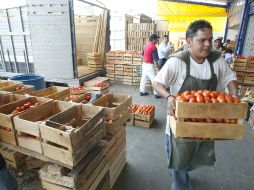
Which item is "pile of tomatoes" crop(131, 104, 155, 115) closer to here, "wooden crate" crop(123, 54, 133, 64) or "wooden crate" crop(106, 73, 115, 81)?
"wooden crate" crop(123, 54, 133, 64)

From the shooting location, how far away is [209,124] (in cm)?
188

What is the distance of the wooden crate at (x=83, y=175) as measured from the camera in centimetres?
224

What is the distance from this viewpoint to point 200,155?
2.40 m

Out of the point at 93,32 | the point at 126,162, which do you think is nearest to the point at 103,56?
the point at 93,32

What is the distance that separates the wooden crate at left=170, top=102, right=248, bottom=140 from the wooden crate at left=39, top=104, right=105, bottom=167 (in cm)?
103

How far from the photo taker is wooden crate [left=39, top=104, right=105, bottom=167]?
2096 mm

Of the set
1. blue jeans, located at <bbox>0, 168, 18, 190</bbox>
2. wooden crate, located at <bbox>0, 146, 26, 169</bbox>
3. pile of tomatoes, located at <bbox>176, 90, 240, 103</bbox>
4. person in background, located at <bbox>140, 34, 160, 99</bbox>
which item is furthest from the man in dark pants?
person in background, located at <bbox>140, 34, 160, 99</bbox>

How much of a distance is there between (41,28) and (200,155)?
7.04 metres

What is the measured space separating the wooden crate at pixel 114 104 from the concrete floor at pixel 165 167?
115 cm

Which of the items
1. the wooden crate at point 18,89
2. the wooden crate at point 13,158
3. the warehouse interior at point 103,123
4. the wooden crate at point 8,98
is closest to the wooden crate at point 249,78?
the warehouse interior at point 103,123

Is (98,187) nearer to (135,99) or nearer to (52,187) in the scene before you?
(52,187)

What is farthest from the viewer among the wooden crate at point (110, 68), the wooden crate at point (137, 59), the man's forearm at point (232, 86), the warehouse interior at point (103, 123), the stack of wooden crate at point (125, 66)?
the wooden crate at point (110, 68)

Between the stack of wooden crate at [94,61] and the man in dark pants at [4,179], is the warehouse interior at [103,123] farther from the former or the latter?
the stack of wooden crate at [94,61]

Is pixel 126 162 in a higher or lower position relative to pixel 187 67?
lower
